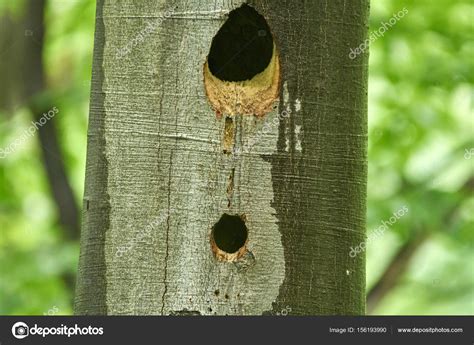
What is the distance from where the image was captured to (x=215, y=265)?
1.75 m

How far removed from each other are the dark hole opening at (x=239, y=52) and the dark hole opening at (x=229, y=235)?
1.38 feet

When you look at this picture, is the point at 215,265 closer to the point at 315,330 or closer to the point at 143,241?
the point at 143,241

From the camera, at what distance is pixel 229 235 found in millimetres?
1841

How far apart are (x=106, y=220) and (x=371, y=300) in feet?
13.7

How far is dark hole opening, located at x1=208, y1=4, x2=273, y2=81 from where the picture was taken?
2057 mm

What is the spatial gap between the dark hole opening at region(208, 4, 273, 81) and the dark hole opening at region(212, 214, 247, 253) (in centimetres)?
42

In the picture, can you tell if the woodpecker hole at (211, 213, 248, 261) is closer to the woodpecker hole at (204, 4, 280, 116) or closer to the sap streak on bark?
the sap streak on bark

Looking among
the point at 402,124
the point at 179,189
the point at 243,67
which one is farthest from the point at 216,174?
the point at 402,124

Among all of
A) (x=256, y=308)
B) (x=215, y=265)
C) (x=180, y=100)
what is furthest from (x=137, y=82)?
(x=256, y=308)

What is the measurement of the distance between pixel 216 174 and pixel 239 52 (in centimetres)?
54

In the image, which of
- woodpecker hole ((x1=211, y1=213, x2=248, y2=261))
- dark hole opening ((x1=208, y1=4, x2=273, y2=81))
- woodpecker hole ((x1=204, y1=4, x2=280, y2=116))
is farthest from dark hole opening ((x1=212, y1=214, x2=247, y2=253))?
dark hole opening ((x1=208, y1=4, x2=273, y2=81))

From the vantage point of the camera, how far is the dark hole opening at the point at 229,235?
182 cm

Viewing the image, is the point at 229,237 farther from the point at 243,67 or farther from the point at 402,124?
the point at 402,124

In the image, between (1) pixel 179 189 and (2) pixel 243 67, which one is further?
(2) pixel 243 67
